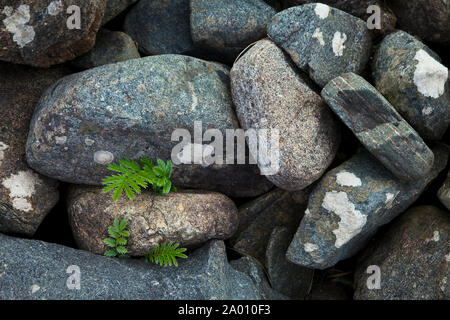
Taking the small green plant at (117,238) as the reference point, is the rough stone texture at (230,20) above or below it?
above

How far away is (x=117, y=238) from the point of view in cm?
436

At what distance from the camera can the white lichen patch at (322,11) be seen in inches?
A: 170

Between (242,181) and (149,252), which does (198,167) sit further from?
(149,252)

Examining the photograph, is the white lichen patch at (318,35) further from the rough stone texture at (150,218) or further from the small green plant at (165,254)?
the small green plant at (165,254)

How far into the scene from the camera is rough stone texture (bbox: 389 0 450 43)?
4.54 m

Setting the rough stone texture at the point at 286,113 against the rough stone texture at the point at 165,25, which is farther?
the rough stone texture at the point at 165,25

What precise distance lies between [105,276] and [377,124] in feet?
8.72

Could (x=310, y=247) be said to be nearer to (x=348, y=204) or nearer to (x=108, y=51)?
(x=348, y=204)

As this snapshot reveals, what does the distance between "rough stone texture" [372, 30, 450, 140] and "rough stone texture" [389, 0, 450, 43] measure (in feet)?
1.21

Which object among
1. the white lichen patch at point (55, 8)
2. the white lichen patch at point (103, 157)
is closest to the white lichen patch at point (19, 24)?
the white lichen patch at point (55, 8)

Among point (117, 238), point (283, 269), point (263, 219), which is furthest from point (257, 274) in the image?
point (117, 238)

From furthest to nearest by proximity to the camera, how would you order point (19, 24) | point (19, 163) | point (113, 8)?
point (113, 8)
point (19, 163)
point (19, 24)

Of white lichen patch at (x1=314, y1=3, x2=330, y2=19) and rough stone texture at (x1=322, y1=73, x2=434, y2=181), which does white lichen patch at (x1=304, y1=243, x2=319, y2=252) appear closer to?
rough stone texture at (x1=322, y1=73, x2=434, y2=181)

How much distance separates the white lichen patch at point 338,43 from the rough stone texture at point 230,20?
79cm
